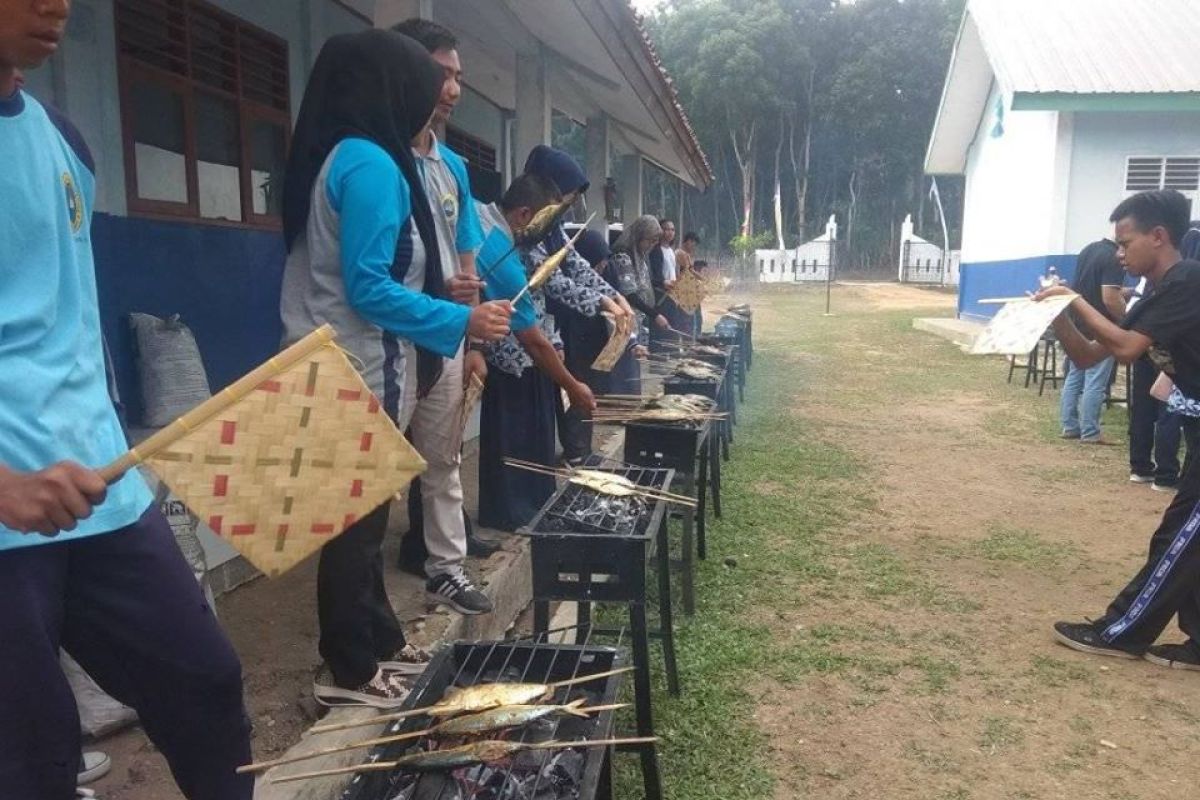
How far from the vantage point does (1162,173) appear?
14.0 m

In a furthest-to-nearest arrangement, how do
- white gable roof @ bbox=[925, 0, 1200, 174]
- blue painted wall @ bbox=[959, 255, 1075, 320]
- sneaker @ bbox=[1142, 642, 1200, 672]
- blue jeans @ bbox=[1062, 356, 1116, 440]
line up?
blue painted wall @ bbox=[959, 255, 1075, 320] < white gable roof @ bbox=[925, 0, 1200, 174] < blue jeans @ bbox=[1062, 356, 1116, 440] < sneaker @ bbox=[1142, 642, 1200, 672]

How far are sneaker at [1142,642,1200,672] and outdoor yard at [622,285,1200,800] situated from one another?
0.21 feet

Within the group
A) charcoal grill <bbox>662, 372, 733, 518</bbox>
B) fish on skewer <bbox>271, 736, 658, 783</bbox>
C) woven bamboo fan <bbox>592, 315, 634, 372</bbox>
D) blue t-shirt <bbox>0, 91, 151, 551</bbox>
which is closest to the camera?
blue t-shirt <bbox>0, 91, 151, 551</bbox>

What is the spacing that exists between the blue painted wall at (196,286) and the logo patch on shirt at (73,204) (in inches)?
72.6

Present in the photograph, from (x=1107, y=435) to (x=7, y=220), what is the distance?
9418 millimetres

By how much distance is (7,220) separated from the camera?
144cm

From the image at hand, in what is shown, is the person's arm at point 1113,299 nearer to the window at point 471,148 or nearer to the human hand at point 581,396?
the human hand at point 581,396

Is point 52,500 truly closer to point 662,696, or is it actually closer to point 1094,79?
point 662,696

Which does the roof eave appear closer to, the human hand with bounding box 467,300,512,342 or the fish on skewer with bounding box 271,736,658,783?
the human hand with bounding box 467,300,512,342

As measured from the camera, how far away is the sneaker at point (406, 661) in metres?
2.90

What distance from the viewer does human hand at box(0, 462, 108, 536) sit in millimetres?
1330

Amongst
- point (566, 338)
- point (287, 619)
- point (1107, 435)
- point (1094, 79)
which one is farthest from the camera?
point (1094, 79)

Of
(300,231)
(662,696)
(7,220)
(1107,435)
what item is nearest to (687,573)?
(662,696)

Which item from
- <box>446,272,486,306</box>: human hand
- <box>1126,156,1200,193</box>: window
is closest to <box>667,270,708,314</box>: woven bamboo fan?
<box>446,272,486,306</box>: human hand
